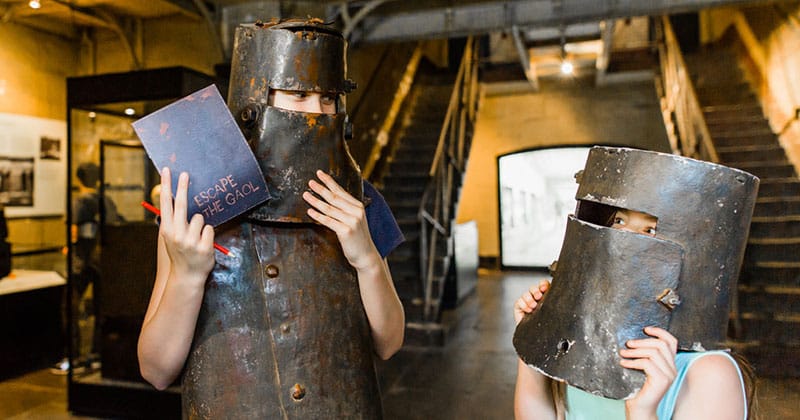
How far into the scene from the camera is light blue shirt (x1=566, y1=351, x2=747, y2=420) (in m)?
1.19

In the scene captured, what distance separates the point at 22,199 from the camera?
542cm

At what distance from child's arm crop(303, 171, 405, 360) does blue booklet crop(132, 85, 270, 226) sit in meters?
0.17

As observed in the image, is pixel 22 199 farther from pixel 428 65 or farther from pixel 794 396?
pixel 428 65

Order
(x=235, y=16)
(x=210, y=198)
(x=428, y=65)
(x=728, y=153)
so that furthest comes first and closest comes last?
(x=428, y=65)
(x=728, y=153)
(x=235, y=16)
(x=210, y=198)

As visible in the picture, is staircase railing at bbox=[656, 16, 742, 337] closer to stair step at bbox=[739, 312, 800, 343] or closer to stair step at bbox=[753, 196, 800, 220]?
stair step at bbox=[739, 312, 800, 343]

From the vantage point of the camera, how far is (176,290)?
4.42 feet

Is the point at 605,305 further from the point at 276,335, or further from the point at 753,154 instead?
the point at 753,154

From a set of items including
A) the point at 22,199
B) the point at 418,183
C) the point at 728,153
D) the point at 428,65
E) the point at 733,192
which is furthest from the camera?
the point at 428,65

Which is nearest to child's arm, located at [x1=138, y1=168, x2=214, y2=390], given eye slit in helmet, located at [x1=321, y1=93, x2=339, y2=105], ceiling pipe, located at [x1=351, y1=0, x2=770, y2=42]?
eye slit in helmet, located at [x1=321, y1=93, x2=339, y2=105]

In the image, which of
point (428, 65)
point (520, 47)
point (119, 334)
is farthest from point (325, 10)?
point (428, 65)

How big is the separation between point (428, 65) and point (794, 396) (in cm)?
803

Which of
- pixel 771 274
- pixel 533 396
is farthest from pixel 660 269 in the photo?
pixel 771 274

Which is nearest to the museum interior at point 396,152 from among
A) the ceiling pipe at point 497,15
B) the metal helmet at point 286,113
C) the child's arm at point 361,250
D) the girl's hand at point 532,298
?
the ceiling pipe at point 497,15

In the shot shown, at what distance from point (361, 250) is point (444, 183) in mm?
5719
